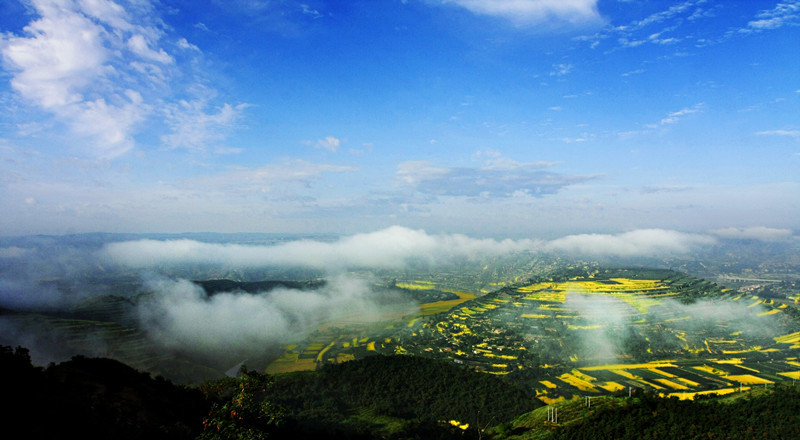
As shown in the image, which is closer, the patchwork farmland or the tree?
the tree

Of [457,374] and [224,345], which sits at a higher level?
[457,374]

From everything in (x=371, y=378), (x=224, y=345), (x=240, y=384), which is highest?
(x=240, y=384)

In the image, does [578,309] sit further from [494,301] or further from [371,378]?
[371,378]

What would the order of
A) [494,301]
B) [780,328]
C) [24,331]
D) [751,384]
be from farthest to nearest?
[494,301]
[780,328]
[24,331]
[751,384]

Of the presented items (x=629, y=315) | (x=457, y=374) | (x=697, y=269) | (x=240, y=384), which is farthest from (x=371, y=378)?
(x=697, y=269)

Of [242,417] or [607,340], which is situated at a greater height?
[242,417]

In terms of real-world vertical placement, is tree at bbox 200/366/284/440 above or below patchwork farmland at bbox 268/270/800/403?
above

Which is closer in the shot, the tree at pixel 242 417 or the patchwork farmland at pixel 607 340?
the tree at pixel 242 417

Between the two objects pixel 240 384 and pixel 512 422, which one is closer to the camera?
pixel 240 384

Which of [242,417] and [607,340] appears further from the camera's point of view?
[607,340]

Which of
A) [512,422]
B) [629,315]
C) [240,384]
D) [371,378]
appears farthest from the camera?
[629,315]

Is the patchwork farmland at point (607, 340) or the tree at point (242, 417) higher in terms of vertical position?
the tree at point (242, 417)
